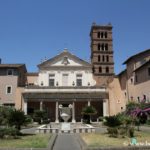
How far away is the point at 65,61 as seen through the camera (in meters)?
58.2

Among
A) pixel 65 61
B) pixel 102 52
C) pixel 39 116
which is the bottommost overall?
pixel 39 116

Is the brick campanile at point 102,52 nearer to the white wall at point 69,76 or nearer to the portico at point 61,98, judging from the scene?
the white wall at point 69,76

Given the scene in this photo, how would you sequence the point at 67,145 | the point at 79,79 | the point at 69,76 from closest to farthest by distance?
1. the point at 67,145
2. the point at 69,76
3. the point at 79,79

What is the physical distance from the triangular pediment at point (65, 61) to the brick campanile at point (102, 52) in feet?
37.1

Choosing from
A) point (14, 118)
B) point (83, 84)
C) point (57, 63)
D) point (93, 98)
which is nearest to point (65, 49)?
point (57, 63)

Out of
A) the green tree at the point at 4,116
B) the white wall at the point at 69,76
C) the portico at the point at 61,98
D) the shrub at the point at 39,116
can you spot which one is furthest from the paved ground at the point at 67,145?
the white wall at the point at 69,76

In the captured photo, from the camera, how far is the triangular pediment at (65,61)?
58.2 meters

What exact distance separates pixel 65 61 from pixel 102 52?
56.3ft

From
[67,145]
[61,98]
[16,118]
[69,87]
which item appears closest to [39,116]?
[61,98]

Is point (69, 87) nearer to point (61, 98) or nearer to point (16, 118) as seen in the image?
point (61, 98)

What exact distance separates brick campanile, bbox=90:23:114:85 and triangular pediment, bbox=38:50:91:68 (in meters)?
11.3

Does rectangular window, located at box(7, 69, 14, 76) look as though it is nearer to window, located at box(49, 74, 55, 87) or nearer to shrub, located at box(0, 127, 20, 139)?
window, located at box(49, 74, 55, 87)

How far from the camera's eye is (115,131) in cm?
2177

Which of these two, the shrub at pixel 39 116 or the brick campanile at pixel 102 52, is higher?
A: the brick campanile at pixel 102 52
